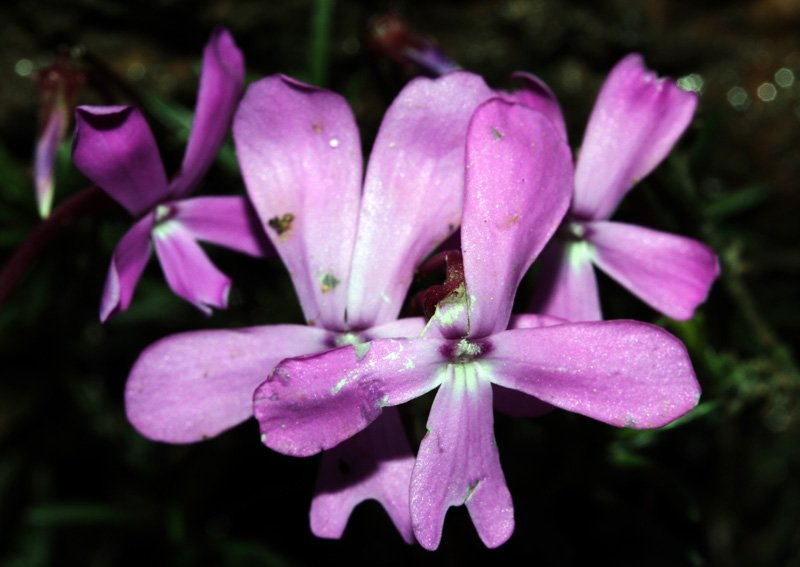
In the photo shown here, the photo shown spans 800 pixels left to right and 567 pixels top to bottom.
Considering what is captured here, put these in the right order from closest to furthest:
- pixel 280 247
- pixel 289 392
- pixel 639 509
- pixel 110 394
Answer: pixel 289 392
pixel 280 247
pixel 639 509
pixel 110 394

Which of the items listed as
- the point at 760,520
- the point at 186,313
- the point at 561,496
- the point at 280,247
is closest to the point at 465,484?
the point at 280,247

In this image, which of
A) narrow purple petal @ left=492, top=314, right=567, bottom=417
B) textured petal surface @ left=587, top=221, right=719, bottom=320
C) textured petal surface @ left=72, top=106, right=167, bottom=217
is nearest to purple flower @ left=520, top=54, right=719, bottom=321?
textured petal surface @ left=587, top=221, right=719, bottom=320

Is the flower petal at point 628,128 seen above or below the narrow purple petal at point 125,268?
above

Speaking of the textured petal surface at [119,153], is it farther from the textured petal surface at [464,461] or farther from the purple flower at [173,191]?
the textured petal surface at [464,461]

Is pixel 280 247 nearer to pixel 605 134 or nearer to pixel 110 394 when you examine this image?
pixel 605 134

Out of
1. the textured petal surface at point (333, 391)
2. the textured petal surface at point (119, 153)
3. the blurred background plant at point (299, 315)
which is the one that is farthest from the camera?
the blurred background plant at point (299, 315)

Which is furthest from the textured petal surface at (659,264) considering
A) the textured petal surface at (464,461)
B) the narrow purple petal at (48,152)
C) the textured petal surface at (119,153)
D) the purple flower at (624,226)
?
the narrow purple petal at (48,152)

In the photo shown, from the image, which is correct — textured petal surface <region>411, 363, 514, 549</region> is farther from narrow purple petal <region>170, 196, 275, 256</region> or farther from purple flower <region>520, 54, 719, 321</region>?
narrow purple petal <region>170, 196, 275, 256</region>
